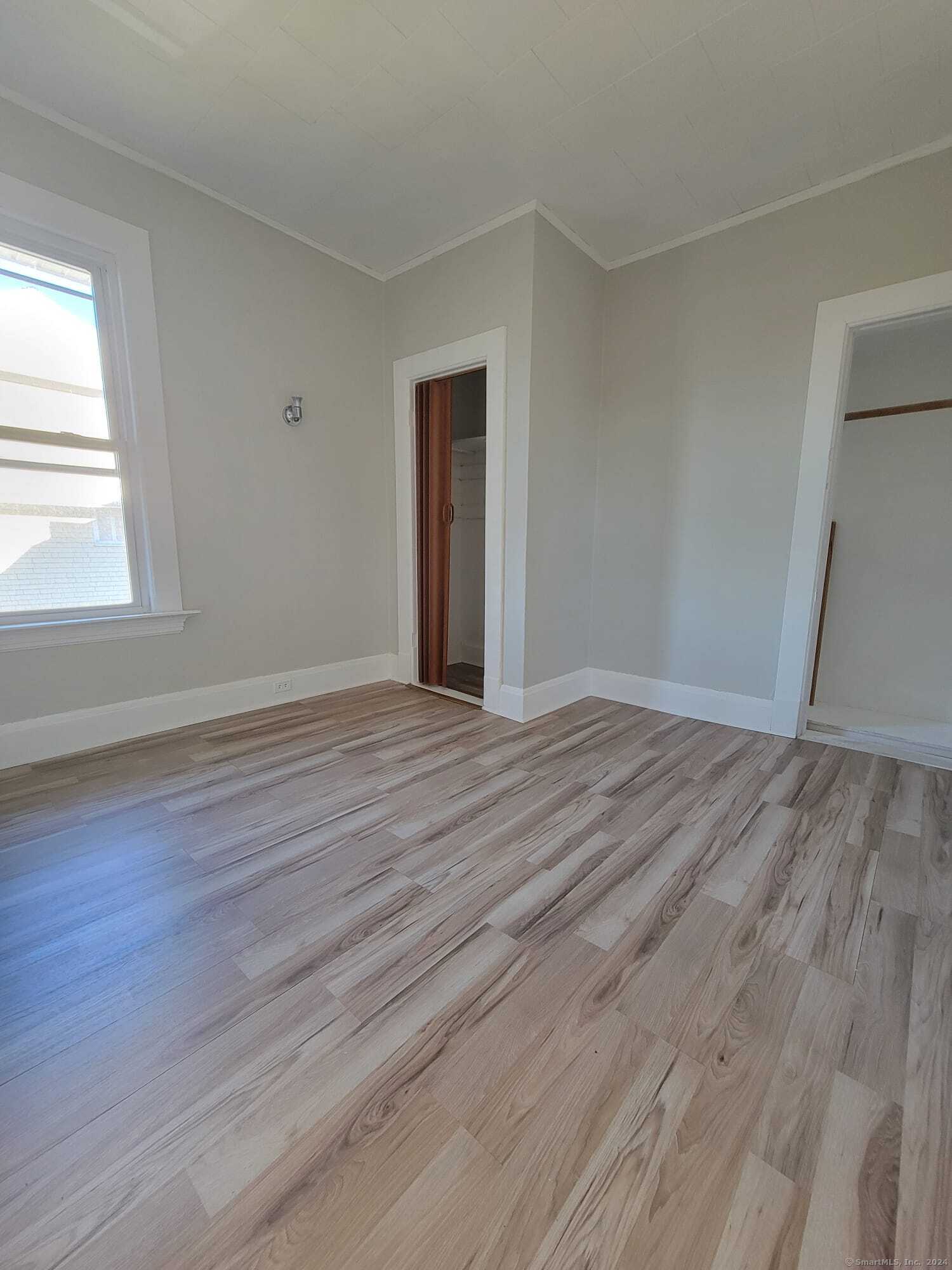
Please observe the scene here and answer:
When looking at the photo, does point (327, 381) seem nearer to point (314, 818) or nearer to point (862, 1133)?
point (314, 818)

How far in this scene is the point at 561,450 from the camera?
296 cm

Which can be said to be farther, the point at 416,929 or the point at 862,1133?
the point at 416,929

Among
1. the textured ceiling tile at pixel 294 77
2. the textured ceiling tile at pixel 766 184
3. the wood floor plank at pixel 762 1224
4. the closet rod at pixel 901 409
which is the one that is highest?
the textured ceiling tile at pixel 294 77

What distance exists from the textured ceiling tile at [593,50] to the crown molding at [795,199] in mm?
1114

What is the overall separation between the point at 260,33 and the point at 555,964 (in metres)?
3.12

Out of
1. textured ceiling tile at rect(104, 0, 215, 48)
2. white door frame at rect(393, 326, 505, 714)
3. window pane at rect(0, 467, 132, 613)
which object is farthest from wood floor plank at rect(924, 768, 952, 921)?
textured ceiling tile at rect(104, 0, 215, 48)

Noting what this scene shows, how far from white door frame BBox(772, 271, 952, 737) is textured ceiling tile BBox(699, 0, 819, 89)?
101 centimetres

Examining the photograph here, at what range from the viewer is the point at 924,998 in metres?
1.17

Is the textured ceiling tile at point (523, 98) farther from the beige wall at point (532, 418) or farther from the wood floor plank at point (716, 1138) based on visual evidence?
the wood floor plank at point (716, 1138)

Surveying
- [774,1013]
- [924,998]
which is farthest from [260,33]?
[924,998]

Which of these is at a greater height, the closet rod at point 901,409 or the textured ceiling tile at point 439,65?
the textured ceiling tile at point 439,65

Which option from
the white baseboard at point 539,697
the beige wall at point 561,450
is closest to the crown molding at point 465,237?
the beige wall at point 561,450

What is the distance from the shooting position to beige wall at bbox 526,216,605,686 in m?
2.71

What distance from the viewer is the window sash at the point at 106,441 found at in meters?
2.21
